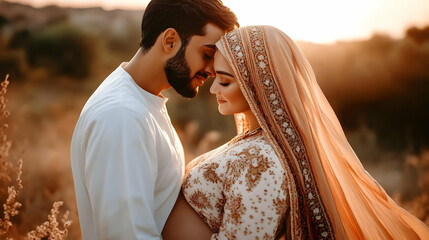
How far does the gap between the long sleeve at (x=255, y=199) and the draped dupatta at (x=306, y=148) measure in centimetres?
9

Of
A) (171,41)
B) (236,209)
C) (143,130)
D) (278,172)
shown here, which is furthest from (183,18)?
(236,209)

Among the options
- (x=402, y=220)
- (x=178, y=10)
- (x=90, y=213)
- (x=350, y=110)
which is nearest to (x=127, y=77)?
(x=178, y=10)

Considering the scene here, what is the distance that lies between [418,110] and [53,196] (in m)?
7.74

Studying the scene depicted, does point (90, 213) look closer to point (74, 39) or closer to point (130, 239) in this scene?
point (130, 239)

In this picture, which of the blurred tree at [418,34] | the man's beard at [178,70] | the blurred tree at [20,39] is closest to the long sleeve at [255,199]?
the man's beard at [178,70]

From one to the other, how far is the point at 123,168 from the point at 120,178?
6cm

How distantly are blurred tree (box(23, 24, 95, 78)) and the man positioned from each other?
285 inches

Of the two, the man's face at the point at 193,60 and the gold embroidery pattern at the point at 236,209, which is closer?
the gold embroidery pattern at the point at 236,209

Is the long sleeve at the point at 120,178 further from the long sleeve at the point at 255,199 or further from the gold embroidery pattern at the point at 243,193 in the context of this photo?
the long sleeve at the point at 255,199

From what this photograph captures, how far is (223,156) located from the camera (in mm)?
2434

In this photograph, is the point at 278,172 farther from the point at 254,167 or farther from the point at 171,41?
the point at 171,41

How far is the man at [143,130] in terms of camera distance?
84.7 inches

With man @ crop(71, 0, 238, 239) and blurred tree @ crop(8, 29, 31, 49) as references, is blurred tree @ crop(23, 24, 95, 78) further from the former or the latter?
man @ crop(71, 0, 238, 239)

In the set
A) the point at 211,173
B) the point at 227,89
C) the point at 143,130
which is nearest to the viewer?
the point at 143,130
